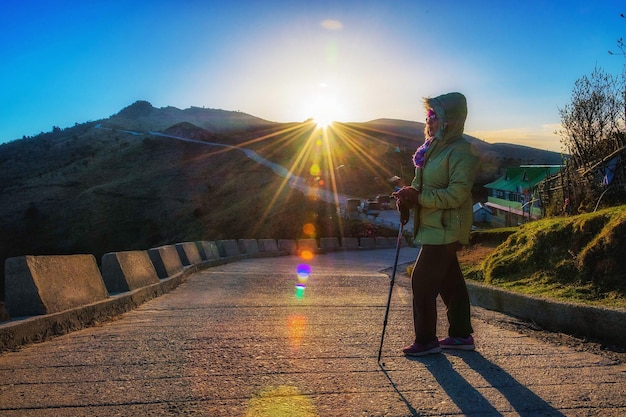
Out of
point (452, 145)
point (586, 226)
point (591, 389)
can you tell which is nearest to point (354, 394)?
point (591, 389)

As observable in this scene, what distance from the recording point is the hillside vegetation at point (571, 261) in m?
5.57

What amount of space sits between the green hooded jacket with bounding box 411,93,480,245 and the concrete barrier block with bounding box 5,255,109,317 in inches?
134

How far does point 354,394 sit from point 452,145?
1975mm

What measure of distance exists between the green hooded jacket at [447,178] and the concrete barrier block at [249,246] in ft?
48.7

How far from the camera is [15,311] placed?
4.96 m

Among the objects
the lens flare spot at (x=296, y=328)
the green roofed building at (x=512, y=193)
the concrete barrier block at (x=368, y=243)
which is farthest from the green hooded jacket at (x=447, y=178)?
the green roofed building at (x=512, y=193)

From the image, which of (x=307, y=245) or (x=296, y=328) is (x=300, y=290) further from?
(x=307, y=245)

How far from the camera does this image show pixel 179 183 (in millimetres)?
66562

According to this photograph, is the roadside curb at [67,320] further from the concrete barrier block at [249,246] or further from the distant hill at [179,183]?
the distant hill at [179,183]

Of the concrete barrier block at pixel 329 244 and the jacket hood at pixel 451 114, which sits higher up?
the jacket hood at pixel 451 114

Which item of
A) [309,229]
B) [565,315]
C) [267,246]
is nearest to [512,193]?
[309,229]

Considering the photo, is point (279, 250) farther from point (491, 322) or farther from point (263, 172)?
point (263, 172)

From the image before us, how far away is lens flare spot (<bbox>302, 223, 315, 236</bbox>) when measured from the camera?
3010cm

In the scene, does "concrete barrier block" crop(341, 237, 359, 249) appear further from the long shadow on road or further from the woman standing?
the long shadow on road
